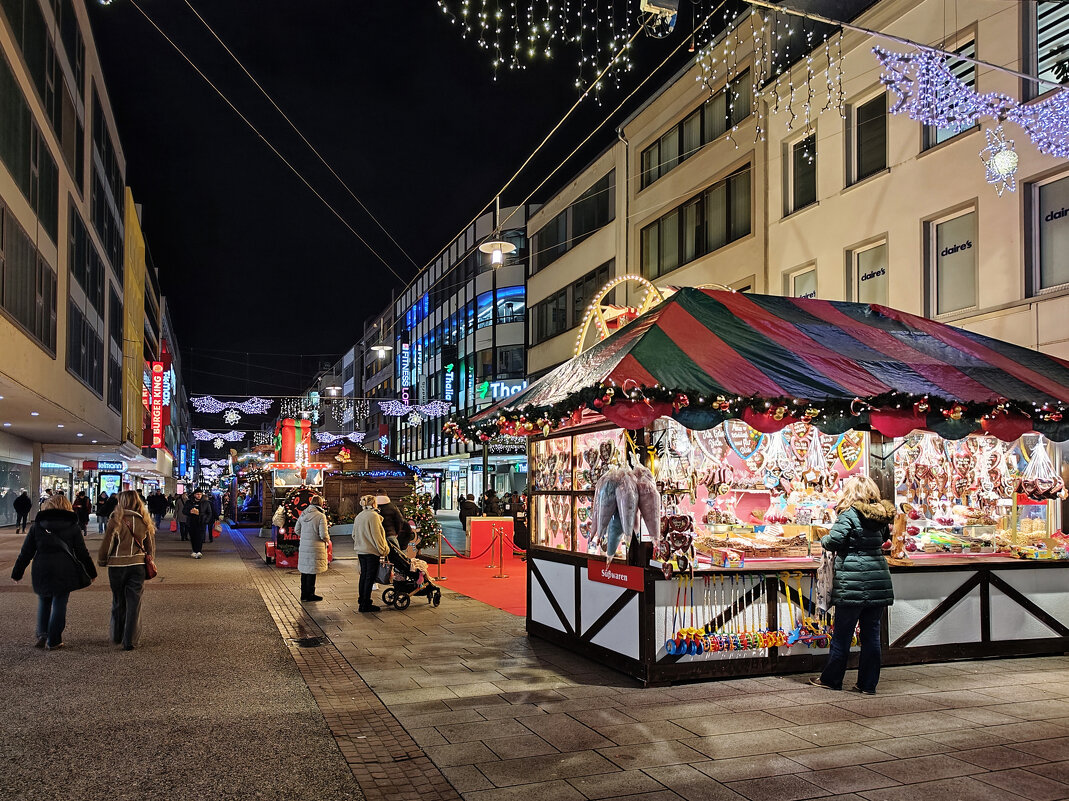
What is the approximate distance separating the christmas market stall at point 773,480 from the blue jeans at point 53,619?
5032mm

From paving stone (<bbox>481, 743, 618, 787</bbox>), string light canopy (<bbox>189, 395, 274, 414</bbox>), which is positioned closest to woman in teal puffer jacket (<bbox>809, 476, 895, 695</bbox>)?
paving stone (<bbox>481, 743, 618, 787</bbox>)

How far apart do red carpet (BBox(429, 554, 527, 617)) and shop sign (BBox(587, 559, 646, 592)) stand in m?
4.09

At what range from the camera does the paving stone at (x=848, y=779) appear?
18.1 feet

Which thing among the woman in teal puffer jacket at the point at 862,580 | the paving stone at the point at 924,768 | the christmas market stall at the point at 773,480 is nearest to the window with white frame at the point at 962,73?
the christmas market stall at the point at 773,480

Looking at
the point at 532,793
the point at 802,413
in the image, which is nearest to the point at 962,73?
the point at 802,413

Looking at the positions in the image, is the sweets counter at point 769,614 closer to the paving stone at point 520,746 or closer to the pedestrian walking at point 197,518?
the paving stone at point 520,746

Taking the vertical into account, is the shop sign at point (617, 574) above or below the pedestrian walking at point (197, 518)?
above

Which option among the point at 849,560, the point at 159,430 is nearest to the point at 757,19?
the point at 849,560

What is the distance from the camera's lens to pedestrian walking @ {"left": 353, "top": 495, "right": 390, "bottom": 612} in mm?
13328

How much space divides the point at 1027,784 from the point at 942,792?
0.56 m

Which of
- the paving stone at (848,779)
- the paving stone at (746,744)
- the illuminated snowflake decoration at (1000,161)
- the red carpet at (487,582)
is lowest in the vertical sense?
the red carpet at (487,582)

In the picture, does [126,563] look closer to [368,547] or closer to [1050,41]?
[368,547]

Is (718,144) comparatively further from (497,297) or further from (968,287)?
(497,297)

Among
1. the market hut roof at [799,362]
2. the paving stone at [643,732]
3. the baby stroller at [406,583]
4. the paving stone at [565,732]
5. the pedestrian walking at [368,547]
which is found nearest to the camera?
Answer: the paving stone at [565,732]
